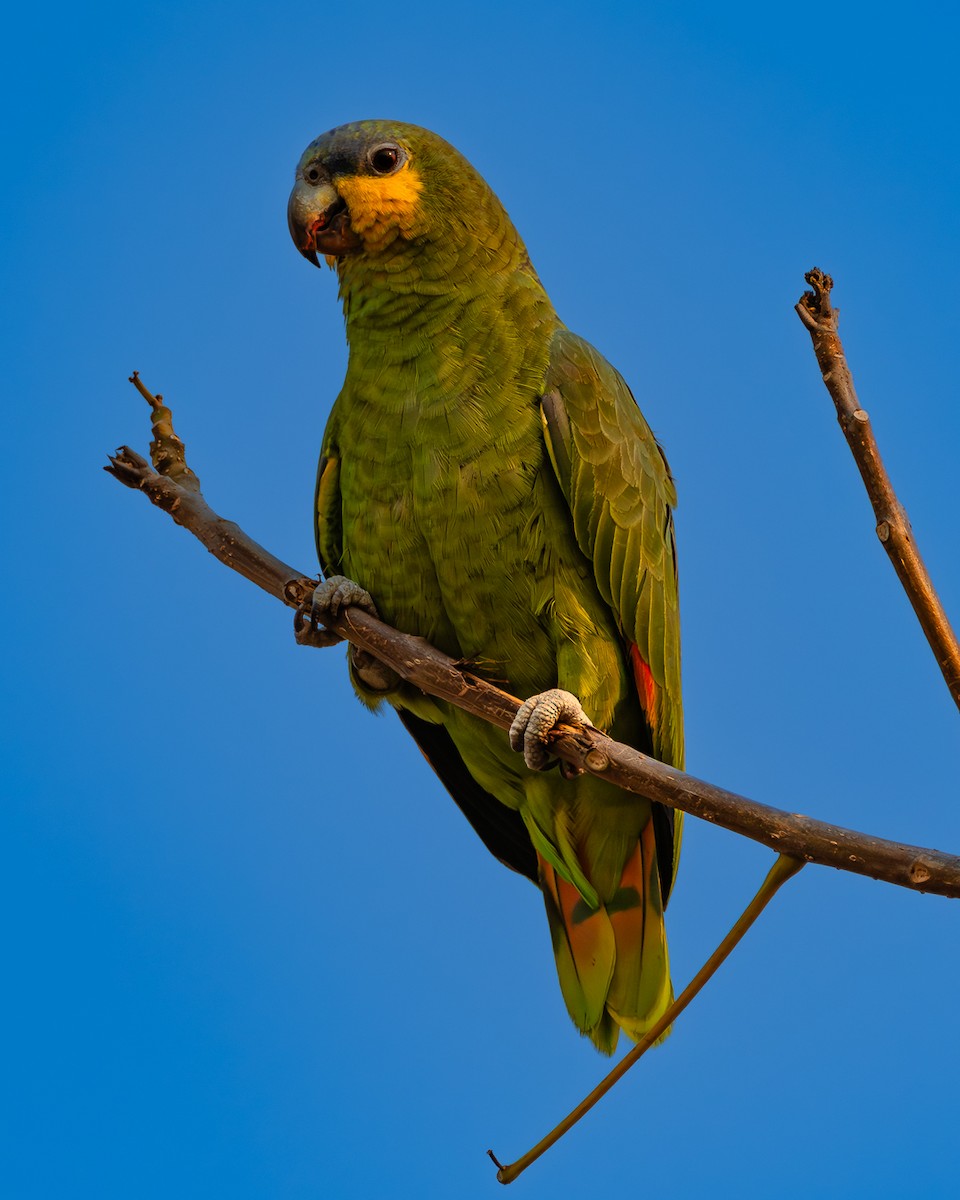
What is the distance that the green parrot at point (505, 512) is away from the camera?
197 centimetres

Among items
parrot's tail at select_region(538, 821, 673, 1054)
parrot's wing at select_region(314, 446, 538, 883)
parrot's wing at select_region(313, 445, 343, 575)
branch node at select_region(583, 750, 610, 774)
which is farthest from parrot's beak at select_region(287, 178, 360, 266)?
parrot's tail at select_region(538, 821, 673, 1054)

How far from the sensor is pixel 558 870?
7.20 ft

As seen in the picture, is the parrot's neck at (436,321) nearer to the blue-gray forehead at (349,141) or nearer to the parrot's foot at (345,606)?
the blue-gray forehead at (349,141)

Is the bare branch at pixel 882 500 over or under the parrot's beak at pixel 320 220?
under

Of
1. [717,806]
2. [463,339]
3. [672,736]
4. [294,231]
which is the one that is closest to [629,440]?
[463,339]

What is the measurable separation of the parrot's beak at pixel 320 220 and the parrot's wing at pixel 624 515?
1.34 feet

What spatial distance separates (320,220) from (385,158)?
15cm

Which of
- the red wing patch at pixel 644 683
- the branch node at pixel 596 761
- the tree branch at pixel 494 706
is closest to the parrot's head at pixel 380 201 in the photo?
the tree branch at pixel 494 706

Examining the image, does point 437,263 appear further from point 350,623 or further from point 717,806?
point 717,806

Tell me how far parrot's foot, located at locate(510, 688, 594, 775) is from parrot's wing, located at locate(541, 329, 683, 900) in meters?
0.28

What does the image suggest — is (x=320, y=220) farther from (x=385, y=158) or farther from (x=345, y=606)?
(x=345, y=606)

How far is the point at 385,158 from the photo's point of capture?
204 cm

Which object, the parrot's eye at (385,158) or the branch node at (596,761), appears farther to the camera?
the parrot's eye at (385,158)

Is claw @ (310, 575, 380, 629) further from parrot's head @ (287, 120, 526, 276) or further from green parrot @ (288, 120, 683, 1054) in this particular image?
parrot's head @ (287, 120, 526, 276)
